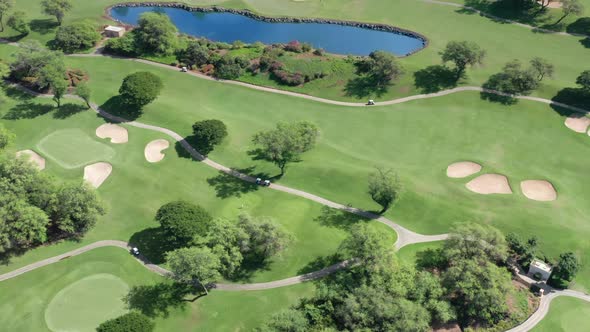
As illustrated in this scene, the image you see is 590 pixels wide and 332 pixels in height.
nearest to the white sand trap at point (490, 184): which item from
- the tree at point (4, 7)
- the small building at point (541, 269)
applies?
the small building at point (541, 269)

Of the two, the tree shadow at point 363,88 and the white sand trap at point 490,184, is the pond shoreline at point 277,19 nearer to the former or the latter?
the tree shadow at point 363,88

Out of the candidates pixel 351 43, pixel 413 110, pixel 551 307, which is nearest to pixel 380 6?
pixel 351 43

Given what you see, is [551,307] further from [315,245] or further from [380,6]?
[380,6]

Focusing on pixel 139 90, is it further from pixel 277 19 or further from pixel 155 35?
pixel 277 19

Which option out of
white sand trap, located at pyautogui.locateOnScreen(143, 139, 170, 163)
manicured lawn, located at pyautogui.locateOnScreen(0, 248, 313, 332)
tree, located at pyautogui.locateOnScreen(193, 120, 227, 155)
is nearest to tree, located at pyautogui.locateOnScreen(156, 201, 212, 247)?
manicured lawn, located at pyautogui.locateOnScreen(0, 248, 313, 332)

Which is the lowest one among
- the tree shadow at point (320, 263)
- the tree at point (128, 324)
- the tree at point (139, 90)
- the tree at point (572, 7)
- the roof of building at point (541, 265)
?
the tree at point (128, 324)

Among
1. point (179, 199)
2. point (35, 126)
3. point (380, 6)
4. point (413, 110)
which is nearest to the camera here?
point (179, 199)

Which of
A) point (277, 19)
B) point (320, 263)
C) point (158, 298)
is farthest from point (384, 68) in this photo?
point (158, 298)
